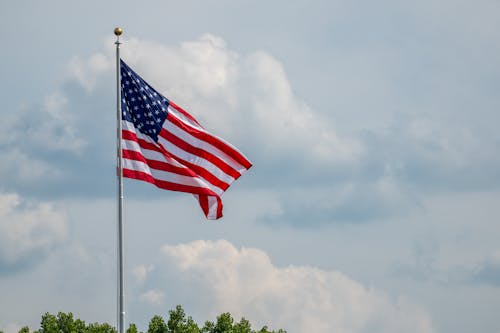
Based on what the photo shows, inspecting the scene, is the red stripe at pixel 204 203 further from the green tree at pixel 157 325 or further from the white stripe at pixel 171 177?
the green tree at pixel 157 325

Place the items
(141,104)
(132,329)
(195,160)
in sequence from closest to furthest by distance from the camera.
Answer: (141,104) → (195,160) → (132,329)

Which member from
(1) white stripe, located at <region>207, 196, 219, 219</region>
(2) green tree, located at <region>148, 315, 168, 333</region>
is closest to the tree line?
(2) green tree, located at <region>148, 315, 168, 333</region>

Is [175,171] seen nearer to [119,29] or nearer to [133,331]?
[119,29]

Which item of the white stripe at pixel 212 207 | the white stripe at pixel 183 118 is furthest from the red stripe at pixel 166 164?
the white stripe at pixel 183 118

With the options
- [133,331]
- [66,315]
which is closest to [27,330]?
[66,315]

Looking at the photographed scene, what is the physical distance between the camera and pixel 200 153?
31.0 m

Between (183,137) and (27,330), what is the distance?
53885 millimetres

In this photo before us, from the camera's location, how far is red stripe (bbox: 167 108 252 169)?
31.0m

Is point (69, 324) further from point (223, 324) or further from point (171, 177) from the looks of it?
point (171, 177)

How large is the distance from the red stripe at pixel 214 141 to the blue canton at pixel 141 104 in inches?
16.4

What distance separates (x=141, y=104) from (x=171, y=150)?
1633 millimetres

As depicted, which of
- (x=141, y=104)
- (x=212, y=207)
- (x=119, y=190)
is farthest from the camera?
(x=212, y=207)

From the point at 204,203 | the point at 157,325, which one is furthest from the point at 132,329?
the point at 204,203

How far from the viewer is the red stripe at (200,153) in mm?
30812
